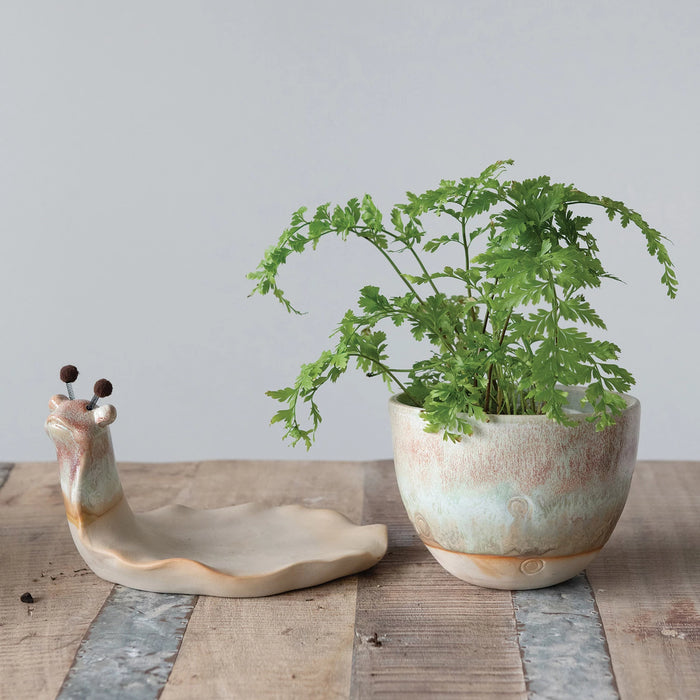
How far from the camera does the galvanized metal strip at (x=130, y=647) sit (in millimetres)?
755

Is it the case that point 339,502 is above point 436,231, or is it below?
below

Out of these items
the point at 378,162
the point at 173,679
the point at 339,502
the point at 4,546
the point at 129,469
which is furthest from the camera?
the point at 378,162

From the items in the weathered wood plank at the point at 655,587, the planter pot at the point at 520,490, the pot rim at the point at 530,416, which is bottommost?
the weathered wood plank at the point at 655,587

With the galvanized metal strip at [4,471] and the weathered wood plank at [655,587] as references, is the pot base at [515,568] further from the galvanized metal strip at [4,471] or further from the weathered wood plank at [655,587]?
the galvanized metal strip at [4,471]

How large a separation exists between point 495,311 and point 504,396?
→ 0.10m

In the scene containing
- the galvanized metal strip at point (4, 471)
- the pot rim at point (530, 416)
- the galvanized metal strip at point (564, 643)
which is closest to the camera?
the galvanized metal strip at point (564, 643)

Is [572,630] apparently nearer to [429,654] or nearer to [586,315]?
[429,654]

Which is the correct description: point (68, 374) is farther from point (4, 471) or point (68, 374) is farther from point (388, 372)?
point (4, 471)

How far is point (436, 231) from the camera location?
2129mm

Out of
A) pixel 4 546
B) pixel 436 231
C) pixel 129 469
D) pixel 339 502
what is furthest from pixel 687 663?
pixel 436 231

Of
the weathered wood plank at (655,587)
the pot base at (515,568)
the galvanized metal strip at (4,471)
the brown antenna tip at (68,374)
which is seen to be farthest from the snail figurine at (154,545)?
the galvanized metal strip at (4,471)

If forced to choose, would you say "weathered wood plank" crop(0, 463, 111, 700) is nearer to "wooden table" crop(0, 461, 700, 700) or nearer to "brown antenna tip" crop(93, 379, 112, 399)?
"wooden table" crop(0, 461, 700, 700)

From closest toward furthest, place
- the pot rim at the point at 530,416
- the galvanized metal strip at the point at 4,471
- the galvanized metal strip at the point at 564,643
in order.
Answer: the galvanized metal strip at the point at 564,643 → the pot rim at the point at 530,416 → the galvanized metal strip at the point at 4,471

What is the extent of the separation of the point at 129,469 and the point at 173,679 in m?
0.65
